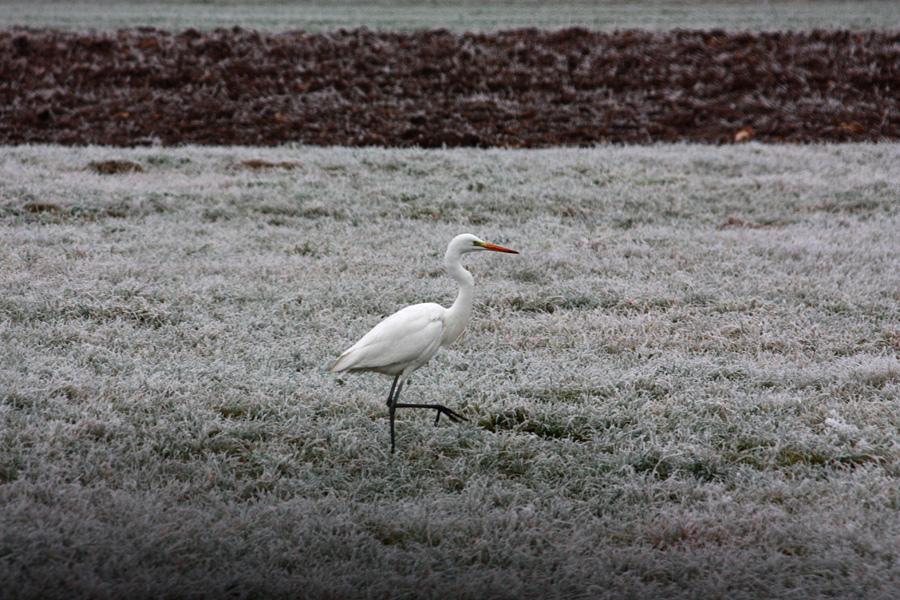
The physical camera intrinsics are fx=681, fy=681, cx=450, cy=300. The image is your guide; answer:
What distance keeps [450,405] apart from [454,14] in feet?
83.6

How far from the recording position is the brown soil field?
13.0 metres

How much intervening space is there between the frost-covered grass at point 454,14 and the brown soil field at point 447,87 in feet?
16.0

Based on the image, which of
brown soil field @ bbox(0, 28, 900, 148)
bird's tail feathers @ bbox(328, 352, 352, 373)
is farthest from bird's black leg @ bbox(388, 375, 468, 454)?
brown soil field @ bbox(0, 28, 900, 148)

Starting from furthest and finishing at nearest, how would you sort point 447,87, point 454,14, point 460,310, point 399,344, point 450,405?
point 454,14 → point 447,87 → point 450,405 → point 460,310 → point 399,344

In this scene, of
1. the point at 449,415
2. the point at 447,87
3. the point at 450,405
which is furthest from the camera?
the point at 447,87

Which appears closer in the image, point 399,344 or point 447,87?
point 399,344

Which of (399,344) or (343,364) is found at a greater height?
(399,344)

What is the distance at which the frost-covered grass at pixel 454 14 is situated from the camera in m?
22.7

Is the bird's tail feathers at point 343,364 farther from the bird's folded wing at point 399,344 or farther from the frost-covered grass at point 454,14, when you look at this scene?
the frost-covered grass at point 454,14

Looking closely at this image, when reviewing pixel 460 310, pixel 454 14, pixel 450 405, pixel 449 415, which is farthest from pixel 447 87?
pixel 454 14

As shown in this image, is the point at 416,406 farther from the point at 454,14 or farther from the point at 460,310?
the point at 454,14

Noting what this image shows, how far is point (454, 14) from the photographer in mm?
26906

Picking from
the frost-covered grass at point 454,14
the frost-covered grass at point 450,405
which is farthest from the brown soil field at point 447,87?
the frost-covered grass at point 454,14

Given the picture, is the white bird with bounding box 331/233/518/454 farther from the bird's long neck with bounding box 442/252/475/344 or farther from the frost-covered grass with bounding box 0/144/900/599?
the frost-covered grass with bounding box 0/144/900/599
